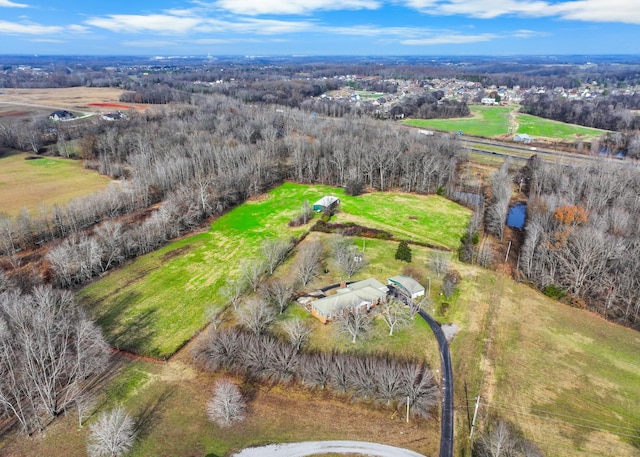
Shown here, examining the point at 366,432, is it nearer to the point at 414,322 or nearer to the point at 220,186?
the point at 414,322

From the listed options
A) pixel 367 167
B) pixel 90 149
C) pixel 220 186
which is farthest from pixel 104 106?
pixel 367 167

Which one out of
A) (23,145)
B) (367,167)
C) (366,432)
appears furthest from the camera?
(23,145)

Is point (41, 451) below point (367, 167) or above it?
below

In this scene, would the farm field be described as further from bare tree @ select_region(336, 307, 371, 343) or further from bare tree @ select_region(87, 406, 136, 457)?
bare tree @ select_region(336, 307, 371, 343)

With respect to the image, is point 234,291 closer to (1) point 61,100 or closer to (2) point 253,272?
(2) point 253,272

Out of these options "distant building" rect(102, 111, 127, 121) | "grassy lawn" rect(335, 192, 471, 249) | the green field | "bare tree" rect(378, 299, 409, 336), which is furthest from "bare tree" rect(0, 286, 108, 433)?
the green field

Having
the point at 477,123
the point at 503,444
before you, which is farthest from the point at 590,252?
the point at 477,123

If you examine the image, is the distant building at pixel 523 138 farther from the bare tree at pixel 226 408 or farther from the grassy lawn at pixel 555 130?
the bare tree at pixel 226 408
